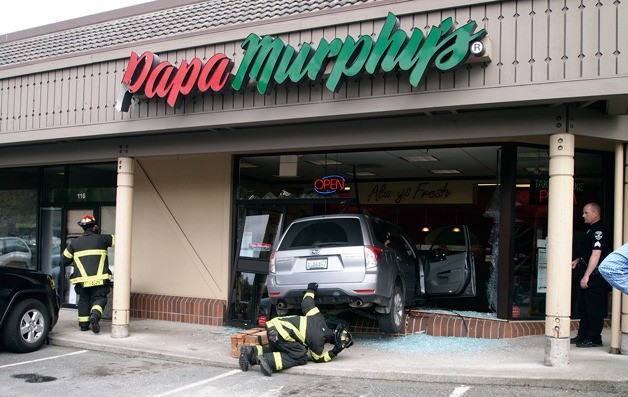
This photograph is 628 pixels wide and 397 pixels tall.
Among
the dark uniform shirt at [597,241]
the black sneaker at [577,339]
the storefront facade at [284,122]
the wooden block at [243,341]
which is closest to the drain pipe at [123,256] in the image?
the storefront facade at [284,122]

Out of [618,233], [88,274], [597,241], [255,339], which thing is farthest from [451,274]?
[88,274]

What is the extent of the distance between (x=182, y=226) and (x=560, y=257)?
688 cm

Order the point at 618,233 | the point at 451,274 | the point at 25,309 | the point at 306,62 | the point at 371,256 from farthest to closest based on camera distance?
the point at 451,274 → the point at 25,309 → the point at 371,256 → the point at 306,62 → the point at 618,233

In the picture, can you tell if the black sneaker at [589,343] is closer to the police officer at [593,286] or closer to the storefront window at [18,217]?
the police officer at [593,286]

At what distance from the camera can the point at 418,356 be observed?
872 cm

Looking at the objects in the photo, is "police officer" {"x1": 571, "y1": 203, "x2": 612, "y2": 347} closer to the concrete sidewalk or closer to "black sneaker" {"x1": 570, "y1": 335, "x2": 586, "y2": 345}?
"black sneaker" {"x1": 570, "y1": 335, "x2": 586, "y2": 345}

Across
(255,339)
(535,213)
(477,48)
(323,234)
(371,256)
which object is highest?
(477,48)

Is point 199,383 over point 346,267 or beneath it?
beneath

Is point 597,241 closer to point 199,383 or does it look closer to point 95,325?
point 199,383

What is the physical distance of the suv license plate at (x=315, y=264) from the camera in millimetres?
9031

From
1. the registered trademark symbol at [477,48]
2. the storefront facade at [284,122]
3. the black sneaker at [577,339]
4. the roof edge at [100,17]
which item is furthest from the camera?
the roof edge at [100,17]

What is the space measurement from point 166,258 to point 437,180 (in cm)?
692

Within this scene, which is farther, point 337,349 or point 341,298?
point 341,298

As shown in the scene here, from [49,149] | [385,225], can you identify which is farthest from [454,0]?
[49,149]
